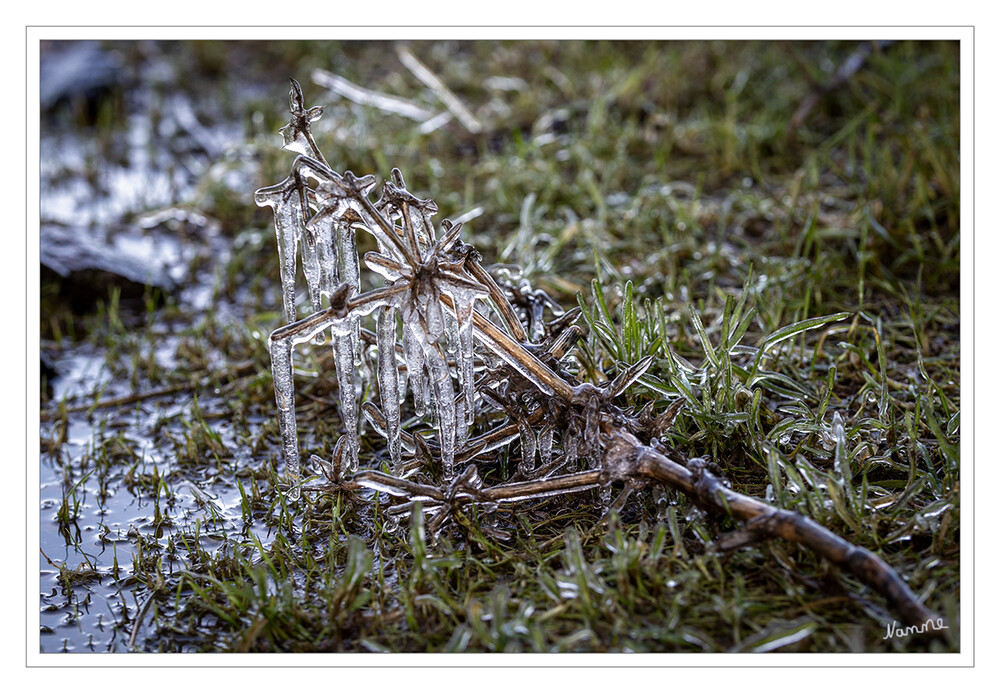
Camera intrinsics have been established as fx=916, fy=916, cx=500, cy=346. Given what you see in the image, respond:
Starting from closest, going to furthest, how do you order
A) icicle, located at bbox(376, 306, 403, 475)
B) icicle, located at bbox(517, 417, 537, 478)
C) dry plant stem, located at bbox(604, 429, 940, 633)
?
dry plant stem, located at bbox(604, 429, 940, 633)
icicle, located at bbox(376, 306, 403, 475)
icicle, located at bbox(517, 417, 537, 478)

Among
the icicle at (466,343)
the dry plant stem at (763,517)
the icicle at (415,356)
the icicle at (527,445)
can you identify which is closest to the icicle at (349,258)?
the icicle at (415,356)

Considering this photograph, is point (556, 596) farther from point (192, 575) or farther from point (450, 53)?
point (450, 53)

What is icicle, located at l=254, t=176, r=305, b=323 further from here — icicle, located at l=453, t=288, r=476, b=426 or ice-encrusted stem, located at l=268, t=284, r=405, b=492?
icicle, located at l=453, t=288, r=476, b=426

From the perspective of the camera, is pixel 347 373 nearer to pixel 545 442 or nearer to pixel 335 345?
pixel 335 345

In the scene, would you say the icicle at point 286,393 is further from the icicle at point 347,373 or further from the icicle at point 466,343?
the icicle at point 466,343

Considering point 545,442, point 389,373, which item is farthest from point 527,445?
point 389,373

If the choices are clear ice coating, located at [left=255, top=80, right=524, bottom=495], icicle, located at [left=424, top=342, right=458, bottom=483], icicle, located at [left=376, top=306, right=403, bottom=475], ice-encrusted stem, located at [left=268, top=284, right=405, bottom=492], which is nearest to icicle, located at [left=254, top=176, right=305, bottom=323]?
clear ice coating, located at [left=255, top=80, right=524, bottom=495]
